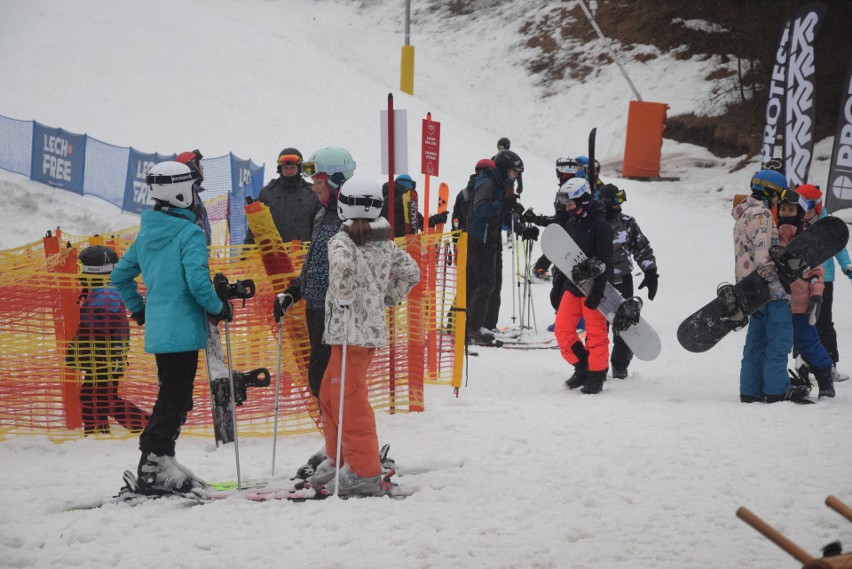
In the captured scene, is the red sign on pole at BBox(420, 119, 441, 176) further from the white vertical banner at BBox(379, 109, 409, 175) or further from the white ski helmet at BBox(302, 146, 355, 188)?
the white ski helmet at BBox(302, 146, 355, 188)

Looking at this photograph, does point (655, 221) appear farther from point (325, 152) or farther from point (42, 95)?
point (42, 95)

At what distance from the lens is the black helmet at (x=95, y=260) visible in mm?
6188

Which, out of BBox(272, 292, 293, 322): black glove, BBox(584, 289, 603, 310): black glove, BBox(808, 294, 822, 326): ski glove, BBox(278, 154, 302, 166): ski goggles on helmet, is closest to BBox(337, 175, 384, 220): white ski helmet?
BBox(272, 292, 293, 322): black glove

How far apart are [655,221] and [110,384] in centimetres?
1325

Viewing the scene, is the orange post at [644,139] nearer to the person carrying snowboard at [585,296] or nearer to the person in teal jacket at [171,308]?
the person carrying snowboard at [585,296]

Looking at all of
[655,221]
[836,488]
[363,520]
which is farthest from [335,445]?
[655,221]

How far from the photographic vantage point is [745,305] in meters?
6.88

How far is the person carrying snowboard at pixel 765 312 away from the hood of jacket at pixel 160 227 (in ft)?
14.3

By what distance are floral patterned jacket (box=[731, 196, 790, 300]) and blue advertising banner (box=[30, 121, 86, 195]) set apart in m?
14.0

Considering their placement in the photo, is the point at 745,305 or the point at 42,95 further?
the point at 42,95

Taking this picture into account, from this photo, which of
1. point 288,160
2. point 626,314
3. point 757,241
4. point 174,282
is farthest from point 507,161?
point 174,282

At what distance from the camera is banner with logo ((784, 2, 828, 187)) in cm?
1320

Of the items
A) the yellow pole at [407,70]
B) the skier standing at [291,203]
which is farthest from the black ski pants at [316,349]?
the yellow pole at [407,70]

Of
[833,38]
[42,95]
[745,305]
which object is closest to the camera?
[745,305]
